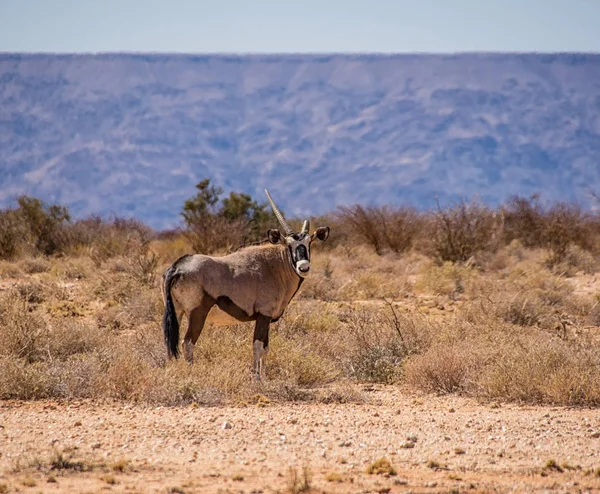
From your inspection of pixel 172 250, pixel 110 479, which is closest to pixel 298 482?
pixel 110 479

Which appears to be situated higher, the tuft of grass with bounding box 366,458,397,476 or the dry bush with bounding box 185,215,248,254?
the dry bush with bounding box 185,215,248,254

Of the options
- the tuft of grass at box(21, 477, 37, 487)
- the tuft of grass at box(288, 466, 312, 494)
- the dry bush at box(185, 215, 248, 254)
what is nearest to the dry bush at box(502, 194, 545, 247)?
the dry bush at box(185, 215, 248, 254)

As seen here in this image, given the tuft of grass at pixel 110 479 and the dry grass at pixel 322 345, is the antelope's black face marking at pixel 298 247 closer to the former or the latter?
the dry grass at pixel 322 345

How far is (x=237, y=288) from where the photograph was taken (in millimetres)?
10547

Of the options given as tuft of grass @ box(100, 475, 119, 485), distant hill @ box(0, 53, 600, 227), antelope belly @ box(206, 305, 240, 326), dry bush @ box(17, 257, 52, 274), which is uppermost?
distant hill @ box(0, 53, 600, 227)

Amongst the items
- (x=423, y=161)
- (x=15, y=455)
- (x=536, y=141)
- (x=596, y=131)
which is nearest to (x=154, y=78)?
(x=423, y=161)

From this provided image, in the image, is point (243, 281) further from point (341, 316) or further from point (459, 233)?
point (459, 233)

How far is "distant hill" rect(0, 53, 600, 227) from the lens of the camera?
13712cm

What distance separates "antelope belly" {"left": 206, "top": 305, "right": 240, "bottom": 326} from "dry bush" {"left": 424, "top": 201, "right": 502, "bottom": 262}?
12.1 m

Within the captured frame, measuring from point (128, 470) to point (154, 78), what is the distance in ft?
525

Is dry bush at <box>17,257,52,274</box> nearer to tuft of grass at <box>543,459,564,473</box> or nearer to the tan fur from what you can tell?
the tan fur


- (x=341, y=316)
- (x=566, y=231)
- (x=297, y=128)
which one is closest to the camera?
(x=341, y=316)

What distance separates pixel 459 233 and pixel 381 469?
52.4ft

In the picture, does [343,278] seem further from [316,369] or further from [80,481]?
[80,481]
